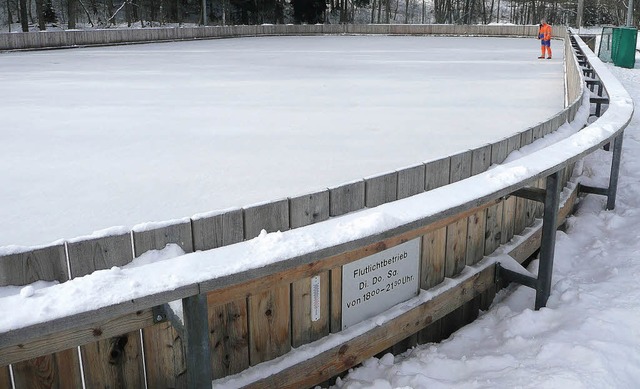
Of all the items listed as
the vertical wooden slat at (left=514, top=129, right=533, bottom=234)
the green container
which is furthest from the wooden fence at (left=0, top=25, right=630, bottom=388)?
the green container

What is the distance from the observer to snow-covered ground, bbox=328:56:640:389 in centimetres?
344

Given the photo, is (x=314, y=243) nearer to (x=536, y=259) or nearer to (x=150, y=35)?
(x=536, y=259)

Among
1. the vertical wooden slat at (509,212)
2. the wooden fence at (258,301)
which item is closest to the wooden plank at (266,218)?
the wooden fence at (258,301)

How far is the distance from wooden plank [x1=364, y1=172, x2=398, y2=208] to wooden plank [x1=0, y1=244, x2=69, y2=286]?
168 centimetres

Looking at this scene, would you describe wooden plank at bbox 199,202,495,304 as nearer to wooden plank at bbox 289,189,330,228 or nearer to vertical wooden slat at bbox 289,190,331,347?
vertical wooden slat at bbox 289,190,331,347

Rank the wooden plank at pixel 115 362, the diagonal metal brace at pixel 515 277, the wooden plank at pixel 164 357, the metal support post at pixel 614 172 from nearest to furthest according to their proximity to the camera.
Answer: the wooden plank at pixel 115 362
the wooden plank at pixel 164 357
the diagonal metal brace at pixel 515 277
the metal support post at pixel 614 172

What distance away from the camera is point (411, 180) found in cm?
392

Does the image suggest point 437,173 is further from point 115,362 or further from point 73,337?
point 73,337

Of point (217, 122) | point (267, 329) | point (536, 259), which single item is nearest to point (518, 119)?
point (536, 259)

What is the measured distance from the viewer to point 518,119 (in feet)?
24.4

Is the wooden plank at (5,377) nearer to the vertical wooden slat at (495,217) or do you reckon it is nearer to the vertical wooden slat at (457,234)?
the vertical wooden slat at (457,234)

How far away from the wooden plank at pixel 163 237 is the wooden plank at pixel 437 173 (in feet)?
5.73

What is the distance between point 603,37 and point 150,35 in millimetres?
16970

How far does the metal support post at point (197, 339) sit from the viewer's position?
7.90 ft
